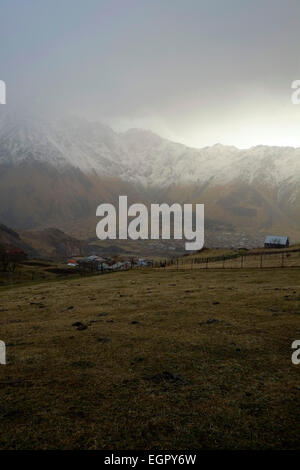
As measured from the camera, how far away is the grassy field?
727 centimetres

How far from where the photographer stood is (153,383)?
9852 millimetres

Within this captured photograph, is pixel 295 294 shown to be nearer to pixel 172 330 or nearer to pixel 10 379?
pixel 172 330

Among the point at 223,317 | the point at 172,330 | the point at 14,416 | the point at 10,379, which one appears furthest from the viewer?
the point at 223,317

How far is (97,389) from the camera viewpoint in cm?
945

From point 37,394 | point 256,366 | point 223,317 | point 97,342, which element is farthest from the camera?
point 223,317

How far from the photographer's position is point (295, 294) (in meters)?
23.9

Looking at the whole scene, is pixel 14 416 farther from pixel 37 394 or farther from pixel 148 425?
pixel 148 425

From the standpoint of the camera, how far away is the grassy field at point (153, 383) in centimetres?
727

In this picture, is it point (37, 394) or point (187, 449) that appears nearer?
point (187, 449)
